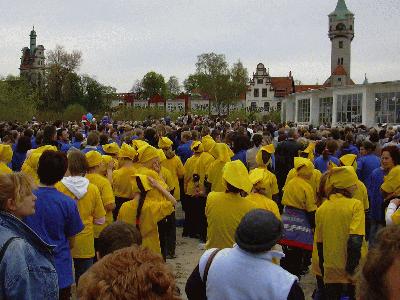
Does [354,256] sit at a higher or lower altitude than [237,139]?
lower

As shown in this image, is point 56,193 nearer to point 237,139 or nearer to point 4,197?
point 4,197

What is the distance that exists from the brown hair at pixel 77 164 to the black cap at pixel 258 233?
3231 millimetres

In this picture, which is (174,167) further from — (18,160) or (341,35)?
(341,35)

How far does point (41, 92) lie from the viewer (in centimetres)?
8406

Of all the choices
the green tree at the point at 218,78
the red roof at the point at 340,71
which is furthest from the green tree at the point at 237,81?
the red roof at the point at 340,71

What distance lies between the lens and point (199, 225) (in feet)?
38.3

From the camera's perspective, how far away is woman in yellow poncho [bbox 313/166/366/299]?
5730mm

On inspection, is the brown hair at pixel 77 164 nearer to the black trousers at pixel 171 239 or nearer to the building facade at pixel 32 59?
the black trousers at pixel 171 239

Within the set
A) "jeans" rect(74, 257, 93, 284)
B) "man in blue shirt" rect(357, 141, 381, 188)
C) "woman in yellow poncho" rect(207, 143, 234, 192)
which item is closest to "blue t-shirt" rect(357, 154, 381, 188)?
"man in blue shirt" rect(357, 141, 381, 188)

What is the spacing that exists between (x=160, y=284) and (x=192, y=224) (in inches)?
384

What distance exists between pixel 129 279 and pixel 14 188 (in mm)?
2242

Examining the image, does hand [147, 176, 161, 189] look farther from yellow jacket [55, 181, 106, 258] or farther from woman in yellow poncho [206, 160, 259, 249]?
woman in yellow poncho [206, 160, 259, 249]

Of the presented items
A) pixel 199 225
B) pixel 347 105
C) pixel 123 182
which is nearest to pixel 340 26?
pixel 347 105

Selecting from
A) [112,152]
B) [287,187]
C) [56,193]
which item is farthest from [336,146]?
[56,193]
